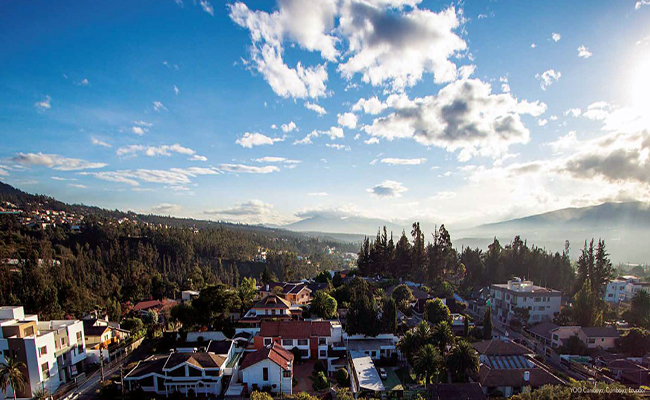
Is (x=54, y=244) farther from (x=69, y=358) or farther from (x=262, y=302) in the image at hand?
(x=262, y=302)

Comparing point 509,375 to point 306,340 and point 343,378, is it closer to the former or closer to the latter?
point 343,378

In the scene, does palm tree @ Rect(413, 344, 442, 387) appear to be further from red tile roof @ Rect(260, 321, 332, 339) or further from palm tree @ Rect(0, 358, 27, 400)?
palm tree @ Rect(0, 358, 27, 400)

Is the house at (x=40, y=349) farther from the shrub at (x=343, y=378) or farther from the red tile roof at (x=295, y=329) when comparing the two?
the shrub at (x=343, y=378)

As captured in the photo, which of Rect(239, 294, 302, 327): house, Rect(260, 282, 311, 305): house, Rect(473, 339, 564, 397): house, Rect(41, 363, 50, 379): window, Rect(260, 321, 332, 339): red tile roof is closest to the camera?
Rect(473, 339, 564, 397): house

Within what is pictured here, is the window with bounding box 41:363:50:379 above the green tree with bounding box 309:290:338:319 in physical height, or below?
below

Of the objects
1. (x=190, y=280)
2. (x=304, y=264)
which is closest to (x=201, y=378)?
(x=190, y=280)

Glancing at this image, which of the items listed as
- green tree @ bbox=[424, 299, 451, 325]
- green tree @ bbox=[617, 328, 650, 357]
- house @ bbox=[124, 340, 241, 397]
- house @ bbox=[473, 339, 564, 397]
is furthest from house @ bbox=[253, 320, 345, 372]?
green tree @ bbox=[617, 328, 650, 357]

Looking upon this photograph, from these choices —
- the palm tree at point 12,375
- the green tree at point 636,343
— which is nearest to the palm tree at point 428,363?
the green tree at point 636,343
